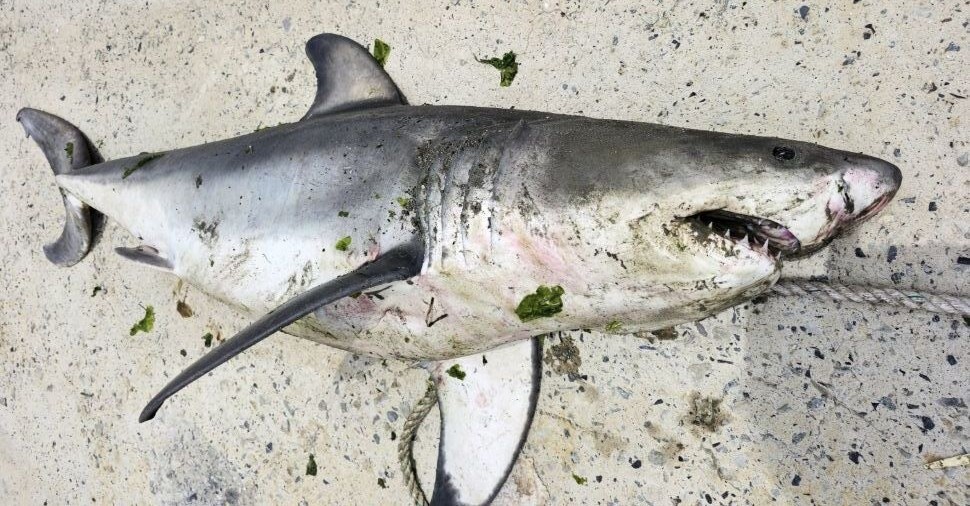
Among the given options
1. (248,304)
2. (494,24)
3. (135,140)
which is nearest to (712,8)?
(494,24)

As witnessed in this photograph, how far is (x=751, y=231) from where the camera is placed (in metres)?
1.55

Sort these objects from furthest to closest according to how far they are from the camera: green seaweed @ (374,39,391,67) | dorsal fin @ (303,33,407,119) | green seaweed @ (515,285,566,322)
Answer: green seaweed @ (374,39,391,67) < dorsal fin @ (303,33,407,119) < green seaweed @ (515,285,566,322)

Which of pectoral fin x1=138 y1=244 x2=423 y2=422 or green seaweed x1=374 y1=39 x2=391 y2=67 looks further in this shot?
green seaweed x1=374 y1=39 x2=391 y2=67

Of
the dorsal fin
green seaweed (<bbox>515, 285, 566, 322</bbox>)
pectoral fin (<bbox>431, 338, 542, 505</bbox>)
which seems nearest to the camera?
green seaweed (<bbox>515, 285, 566, 322</bbox>)

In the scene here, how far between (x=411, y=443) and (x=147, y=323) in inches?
62.9

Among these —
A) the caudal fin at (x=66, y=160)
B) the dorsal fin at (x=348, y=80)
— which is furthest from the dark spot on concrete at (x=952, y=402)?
the caudal fin at (x=66, y=160)

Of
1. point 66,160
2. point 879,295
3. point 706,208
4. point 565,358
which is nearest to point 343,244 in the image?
point 565,358

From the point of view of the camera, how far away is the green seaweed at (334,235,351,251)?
194cm

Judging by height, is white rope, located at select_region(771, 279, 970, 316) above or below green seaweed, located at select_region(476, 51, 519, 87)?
below

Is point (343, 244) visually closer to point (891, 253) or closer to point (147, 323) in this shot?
point (891, 253)

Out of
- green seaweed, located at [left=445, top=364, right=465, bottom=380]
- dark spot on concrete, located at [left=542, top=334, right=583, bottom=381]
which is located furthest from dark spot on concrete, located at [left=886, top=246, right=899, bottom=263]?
green seaweed, located at [left=445, top=364, right=465, bottom=380]

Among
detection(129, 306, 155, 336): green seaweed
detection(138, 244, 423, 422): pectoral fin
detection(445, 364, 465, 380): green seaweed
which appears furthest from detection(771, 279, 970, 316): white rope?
detection(129, 306, 155, 336): green seaweed

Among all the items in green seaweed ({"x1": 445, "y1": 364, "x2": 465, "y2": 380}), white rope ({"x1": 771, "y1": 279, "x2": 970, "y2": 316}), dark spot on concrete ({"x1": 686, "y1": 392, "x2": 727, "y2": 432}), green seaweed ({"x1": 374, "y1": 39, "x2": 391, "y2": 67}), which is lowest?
dark spot on concrete ({"x1": 686, "y1": 392, "x2": 727, "y2": 432})

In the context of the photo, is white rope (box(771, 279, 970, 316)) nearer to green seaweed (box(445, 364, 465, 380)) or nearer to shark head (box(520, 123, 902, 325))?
shark head (box(520, 123, 902, 325))
